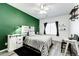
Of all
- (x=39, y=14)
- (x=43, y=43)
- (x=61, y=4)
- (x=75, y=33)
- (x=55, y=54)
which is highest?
(x=61, y=4)

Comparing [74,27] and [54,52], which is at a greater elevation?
[74,27]

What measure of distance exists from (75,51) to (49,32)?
19.7 inches

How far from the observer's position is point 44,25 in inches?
53.4

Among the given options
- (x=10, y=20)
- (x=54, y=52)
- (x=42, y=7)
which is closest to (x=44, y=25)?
(x=42, y=7)

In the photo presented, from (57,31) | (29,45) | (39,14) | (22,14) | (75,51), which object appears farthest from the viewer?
(29,45)

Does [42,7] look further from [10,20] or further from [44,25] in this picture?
[10,20]

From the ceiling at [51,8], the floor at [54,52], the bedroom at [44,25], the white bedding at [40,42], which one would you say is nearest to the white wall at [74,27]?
the bedroom at [44,25]

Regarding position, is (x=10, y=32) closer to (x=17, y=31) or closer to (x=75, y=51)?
(x=17, y=31)

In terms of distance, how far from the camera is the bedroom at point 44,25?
47.4 inches

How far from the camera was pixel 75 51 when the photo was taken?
1.13 m

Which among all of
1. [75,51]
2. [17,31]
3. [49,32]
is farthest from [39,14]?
[75,51]

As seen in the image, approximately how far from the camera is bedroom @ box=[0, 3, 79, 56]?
3.95ft

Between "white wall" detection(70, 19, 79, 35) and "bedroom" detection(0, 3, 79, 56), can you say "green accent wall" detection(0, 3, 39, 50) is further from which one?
"white wall" detection(70, 19, 79, 35)

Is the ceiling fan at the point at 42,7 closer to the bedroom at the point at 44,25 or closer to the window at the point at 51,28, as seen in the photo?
the bedroom at the point at 44,25
